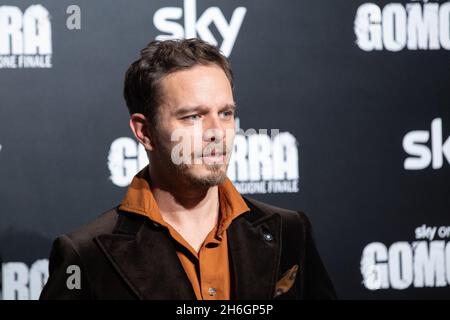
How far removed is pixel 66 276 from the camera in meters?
1.54

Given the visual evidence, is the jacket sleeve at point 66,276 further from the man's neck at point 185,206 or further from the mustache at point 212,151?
the mustache at point 212,151

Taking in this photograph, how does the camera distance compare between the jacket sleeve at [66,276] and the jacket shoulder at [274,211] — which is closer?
the jacket sleeve at [66,276]

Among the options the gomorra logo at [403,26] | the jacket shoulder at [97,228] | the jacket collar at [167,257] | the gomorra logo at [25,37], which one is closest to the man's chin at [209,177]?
the jacket collar at [167,257]

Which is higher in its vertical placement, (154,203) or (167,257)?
(154,203)

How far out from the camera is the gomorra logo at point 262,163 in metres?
2.38

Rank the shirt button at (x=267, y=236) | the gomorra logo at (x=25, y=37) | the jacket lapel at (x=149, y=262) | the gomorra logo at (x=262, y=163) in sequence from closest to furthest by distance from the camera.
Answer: the jacket lapel at (x=149, y=262), the shirt button at (x=267, y=236), the gomorra logo at (x=25, y=37), the gomorra logo at (x=262, y=163)

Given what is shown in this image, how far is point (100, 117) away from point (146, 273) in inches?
35.3

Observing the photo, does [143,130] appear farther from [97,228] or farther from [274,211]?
[274,211]

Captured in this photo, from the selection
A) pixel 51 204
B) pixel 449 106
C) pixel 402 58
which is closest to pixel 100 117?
pixel 51 204

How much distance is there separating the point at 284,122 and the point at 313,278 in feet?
2.65

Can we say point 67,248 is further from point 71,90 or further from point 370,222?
point 370,222

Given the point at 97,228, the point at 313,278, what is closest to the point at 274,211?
the point at 313,278

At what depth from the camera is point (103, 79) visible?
2.30m

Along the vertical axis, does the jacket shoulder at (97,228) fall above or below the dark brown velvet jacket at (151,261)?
above
